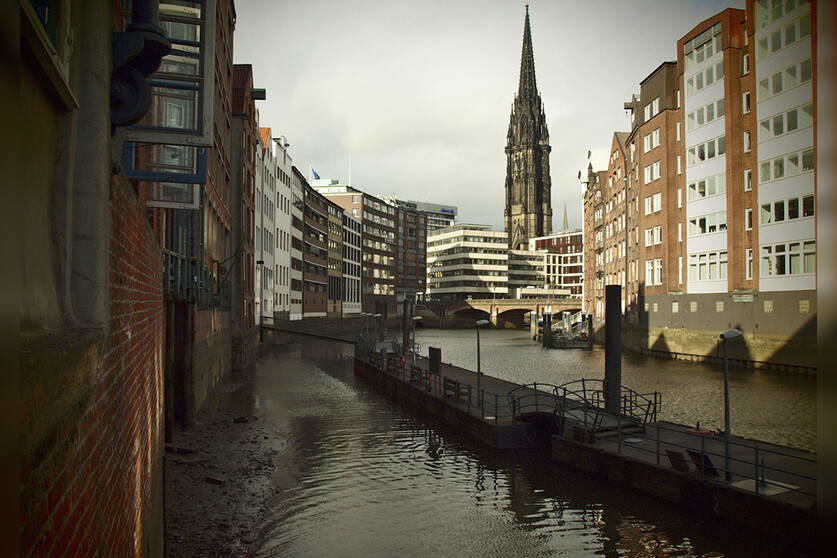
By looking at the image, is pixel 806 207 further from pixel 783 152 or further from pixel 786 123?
pixel 786 123

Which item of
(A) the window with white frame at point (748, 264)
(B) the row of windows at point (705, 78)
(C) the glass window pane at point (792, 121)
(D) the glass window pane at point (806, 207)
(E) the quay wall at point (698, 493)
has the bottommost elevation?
(E) the quay wall at point (698, 493)

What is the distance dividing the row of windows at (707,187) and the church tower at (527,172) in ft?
426

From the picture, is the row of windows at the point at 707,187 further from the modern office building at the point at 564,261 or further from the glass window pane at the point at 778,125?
the modern office building at the point at 564,261

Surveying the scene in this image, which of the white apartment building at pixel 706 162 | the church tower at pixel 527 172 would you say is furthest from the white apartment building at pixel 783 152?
the church tower at pixel 527 172

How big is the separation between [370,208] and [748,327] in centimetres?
10401

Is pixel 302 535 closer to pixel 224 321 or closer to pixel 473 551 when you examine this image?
pixel 473 551

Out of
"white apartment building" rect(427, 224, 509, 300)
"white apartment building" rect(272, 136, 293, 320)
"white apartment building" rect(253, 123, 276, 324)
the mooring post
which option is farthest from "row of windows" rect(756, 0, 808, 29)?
"white apartment building" rect(427, 224, 509, 300)

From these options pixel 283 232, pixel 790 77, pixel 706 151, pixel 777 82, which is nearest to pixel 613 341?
pixel 790 77

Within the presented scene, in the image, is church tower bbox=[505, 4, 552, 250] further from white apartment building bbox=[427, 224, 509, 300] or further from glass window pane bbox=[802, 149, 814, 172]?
glass window pane bbox=[802, 149, 814, 172]

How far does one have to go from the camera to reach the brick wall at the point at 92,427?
2295 millimetres

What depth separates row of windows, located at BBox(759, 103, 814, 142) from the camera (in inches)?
1547

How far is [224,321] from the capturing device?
133ft

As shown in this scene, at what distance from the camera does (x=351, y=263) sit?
120 meters

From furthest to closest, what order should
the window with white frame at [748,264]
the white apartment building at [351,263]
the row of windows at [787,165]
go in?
the white apartment building at [351,263] → the window with white frame at [748,264] → the row of windows at [787,165]
